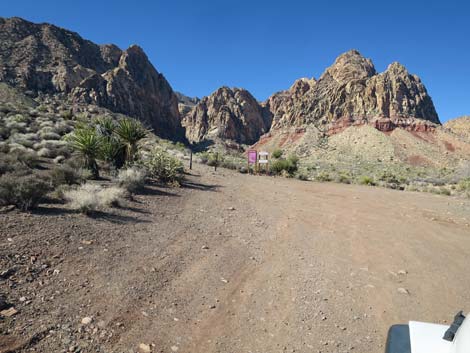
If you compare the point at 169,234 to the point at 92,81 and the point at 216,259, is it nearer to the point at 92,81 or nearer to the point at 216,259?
the point at 216,259

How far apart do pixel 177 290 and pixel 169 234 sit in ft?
A: 8.67

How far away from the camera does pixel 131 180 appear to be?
11461 mm

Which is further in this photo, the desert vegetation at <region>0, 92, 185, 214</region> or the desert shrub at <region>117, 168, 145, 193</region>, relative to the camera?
the desert shrub at <region>117, 168, 145, 193</region>

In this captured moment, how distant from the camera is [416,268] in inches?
256

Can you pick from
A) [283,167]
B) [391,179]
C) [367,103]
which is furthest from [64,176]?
[367,103]

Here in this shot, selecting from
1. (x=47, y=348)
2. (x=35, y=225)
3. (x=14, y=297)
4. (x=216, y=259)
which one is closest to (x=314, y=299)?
(x=216, y=259)

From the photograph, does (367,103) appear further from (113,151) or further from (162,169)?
(113,151)

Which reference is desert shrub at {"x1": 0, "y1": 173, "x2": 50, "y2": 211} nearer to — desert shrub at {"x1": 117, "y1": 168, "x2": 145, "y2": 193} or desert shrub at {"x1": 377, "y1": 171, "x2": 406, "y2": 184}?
desert shrub at {"x1": 117, "y1": 168, "x2": 145, "y2": 193}

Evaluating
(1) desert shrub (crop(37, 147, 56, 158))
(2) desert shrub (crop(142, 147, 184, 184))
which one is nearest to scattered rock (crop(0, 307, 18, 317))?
(2) desert shrub (crop(142, 147, 184, 184))

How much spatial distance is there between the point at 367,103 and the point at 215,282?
3810 inches

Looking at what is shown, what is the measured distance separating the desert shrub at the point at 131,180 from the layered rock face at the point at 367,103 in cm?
7414

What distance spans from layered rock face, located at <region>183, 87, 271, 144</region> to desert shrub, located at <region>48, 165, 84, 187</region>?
380 ft

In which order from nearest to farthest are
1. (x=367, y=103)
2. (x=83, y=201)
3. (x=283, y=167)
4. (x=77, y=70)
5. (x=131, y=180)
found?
(x=83, y=201) → (x=131, y=180) → (x=283, y=167) → (x=77, y=70) → (x=367, y=103)

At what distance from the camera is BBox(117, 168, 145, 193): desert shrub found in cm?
1105
